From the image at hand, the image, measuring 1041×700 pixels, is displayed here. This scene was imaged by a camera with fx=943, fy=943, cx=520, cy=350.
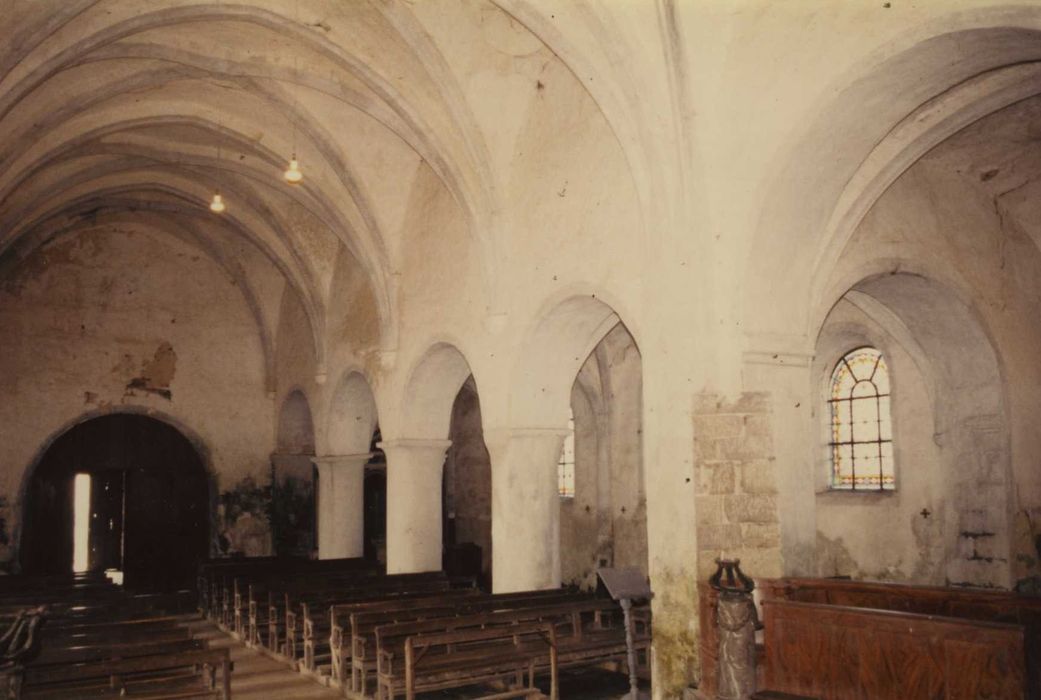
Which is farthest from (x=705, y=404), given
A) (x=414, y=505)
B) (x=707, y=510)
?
(x=414, y=505)

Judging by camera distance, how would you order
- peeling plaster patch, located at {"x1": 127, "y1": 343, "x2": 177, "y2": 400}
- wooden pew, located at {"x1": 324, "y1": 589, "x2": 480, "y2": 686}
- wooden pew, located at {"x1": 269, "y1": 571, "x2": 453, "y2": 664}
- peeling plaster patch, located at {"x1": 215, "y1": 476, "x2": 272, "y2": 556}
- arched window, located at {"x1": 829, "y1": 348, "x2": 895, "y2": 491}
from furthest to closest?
peeling plaster patch, located at {"x1": 215, "y1": 476, "x2": 272, "y2": 556}
peeling plaster patch, located at {"x1": 127, "y1": 343, "x2": 177, "y2": 400}
arched window, located at {"x1": 829, "y1": 348, "x2": 895, "y2": 491}
wooden pew, located at {"x1": 269, "y1": 571, "x2": 453, "y2": 664}
wooden pew, located at {"x1": 324, "y1": 589, "x2": 480, "y2": 686}

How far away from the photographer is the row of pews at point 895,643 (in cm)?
601

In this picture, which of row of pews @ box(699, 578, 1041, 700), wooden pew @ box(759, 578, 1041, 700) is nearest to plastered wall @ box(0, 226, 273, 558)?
row of pews @ box(699, 578, 1041, 700)

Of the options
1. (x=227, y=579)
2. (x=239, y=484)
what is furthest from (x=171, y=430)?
(x=227, y=579)

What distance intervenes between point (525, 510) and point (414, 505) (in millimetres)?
3641

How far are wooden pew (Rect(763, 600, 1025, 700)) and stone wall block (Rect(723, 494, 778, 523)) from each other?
121 centimetres

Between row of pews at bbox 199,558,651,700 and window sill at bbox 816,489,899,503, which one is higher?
window sill at bbox 816,489,899,503

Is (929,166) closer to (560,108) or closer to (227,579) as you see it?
(560,108)

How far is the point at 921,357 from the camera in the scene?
44.9 ft

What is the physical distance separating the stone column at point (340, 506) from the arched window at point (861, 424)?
942 centimetres

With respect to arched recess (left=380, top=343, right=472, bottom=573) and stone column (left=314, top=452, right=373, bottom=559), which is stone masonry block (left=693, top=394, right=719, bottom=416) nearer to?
arched recess (left=380, top=343, right=472, bottom=573)

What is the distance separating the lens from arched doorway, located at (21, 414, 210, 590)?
2058cm

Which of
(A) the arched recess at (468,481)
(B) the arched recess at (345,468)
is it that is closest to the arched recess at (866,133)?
(B) the arched recess at (345,468)

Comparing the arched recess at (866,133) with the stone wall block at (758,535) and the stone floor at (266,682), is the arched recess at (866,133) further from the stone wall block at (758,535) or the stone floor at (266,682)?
the stone floor at (266,682)
